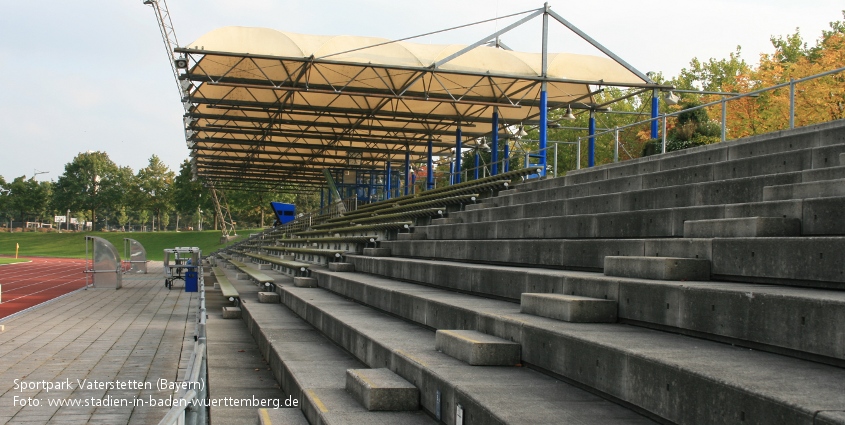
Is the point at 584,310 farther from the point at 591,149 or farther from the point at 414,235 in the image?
the point at 591,149

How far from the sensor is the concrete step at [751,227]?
4.50 m

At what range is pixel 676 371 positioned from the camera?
116 inches

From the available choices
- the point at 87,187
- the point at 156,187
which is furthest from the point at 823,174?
the point at 87,187

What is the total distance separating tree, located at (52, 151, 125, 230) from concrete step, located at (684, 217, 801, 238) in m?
102

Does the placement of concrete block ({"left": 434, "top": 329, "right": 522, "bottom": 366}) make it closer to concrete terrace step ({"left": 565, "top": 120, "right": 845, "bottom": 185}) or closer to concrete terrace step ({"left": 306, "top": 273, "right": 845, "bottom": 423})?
concrete terrace step ({"left": 306, "top": 273, "right": 845, "bottom": 423})

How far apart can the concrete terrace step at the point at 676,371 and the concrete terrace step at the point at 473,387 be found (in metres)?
0.11

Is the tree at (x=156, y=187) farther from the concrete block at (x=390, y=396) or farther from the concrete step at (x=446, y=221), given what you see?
the concrete block at (x=390, y=396)

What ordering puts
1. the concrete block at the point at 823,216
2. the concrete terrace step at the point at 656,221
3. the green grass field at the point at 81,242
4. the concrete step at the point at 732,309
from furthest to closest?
the green grass field at the point at 81,242, the concrete terrace step at the point at 656,221, the concrete block at the point at 823,216, the concrete step at the point at 732,309

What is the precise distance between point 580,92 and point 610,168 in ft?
46.1

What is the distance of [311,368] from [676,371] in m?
3.89

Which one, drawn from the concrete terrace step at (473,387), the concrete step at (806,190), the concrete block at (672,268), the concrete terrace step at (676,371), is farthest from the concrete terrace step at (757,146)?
the concrete terrace step at (473,387)

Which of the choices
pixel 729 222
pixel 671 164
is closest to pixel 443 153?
pixel 671 164

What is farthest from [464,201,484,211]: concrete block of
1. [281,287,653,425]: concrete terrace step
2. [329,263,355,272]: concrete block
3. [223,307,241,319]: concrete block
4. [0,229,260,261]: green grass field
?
[0,229,260,261]: green grass field

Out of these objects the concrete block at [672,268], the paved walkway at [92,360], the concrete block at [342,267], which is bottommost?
the paved walkway at [92,360]
